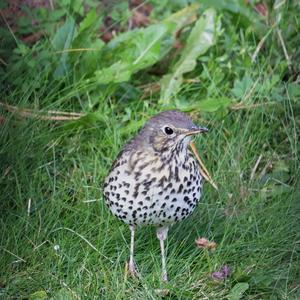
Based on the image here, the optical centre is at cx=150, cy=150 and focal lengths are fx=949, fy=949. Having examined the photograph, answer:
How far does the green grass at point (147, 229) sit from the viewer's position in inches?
185

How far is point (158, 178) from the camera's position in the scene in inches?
179

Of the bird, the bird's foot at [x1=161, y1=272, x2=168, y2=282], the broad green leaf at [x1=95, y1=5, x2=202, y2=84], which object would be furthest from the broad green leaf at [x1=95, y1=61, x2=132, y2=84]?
the bird's foot at [x1=161, y1=272, x2=168, y2=282]

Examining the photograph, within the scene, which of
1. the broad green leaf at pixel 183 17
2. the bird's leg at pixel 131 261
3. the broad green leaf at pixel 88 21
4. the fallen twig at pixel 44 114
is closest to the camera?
the bird's leg at pixel 131 261

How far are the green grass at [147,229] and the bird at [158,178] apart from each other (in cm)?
29

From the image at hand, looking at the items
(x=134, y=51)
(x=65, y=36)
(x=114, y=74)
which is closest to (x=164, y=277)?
(x=114, y=74)

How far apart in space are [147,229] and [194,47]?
163 cm

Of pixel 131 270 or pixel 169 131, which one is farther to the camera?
pixel 131 270

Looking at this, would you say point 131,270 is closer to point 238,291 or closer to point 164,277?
point 164,277

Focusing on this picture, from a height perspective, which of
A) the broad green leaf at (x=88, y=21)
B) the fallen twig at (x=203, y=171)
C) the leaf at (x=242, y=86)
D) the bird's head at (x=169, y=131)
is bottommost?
the fallen twig at (x=203, y=171)

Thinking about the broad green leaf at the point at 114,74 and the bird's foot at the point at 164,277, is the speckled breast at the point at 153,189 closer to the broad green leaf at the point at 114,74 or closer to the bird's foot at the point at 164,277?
the bird's foot at the point at 164,277

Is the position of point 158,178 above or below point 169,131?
below

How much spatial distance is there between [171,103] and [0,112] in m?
1.13

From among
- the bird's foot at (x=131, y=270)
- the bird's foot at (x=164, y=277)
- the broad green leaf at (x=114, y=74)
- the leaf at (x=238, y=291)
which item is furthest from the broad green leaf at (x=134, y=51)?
the leaf at (x=238, y=291)

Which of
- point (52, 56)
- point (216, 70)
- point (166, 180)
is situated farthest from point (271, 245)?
point (52, 56)
